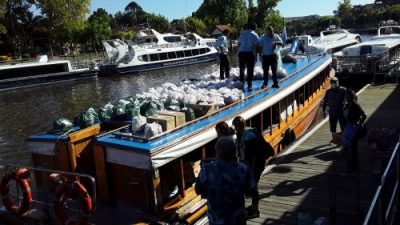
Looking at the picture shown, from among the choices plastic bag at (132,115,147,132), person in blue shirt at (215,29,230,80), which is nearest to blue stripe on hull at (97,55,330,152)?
plastic bag at (132,115,147,132)

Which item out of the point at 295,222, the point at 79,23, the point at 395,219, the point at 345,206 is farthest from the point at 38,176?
the point at 79,23

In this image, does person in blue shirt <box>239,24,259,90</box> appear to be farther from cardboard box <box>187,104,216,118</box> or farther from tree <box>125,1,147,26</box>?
tree <box>125,1,147,26</box>

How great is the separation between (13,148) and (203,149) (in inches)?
464

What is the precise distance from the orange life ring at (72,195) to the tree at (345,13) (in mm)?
135839

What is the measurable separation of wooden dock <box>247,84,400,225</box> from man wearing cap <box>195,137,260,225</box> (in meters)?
2.60

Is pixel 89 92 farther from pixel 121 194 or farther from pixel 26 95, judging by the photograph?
pixel 121 194

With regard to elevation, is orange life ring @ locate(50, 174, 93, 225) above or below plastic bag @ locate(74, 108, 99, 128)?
below

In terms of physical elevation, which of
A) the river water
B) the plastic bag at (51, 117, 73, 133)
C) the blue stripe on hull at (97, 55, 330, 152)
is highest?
the plastic bag at (51, 117, 73, 133)

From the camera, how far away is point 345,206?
6.87m

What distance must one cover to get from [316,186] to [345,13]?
137521 mm

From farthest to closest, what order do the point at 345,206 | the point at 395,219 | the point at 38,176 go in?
the point at 38,176
the point at 345,206
the point at 395,219

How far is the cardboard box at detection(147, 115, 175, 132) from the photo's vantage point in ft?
24.6

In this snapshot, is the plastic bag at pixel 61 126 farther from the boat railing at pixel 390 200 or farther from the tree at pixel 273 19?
the tree at pixel 273 19

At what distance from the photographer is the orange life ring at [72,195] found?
6336 millimetres
